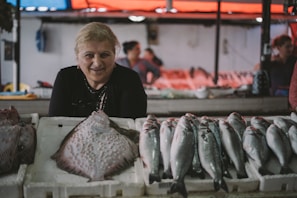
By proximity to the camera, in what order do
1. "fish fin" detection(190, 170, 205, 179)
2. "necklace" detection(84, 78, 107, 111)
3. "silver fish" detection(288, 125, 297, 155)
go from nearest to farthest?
"fish fin" detection(190, 170, 205, 179) → "silver fish" detection(288, 125, 297, 155) → "necklace" detection(84, 78, 107, 111)

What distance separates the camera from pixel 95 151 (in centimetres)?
245

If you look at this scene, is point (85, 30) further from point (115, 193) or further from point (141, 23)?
point (141, 23)

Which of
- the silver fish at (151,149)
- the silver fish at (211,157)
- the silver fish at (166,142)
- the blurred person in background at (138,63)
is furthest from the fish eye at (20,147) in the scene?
the blurred person in background at (138,63)

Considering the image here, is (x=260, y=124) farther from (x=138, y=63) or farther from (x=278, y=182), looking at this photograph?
(x=138, y=63)

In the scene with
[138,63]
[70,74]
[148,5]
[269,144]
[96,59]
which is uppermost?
[148,5]

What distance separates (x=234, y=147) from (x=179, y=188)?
55cm

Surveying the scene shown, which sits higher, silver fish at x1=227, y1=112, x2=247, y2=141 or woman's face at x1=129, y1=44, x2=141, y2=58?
woman's face at x1=129, y1=44, x2=141, y2=58

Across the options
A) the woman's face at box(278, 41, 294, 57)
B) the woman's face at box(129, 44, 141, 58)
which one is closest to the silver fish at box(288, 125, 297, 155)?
the woman's face at box(278, 41, 294, 57)

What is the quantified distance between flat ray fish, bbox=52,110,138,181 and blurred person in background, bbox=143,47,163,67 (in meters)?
9.67

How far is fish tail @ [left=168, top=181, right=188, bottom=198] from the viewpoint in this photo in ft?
7.29

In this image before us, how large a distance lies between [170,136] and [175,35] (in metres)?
11.2

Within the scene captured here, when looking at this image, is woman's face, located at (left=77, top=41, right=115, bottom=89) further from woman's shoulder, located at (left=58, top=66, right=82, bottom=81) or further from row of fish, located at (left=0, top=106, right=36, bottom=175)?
row of fish, located at (left=0, top=106, right=36, bottom=175)

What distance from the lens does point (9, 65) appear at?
1262 cm

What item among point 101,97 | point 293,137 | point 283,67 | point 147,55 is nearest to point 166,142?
point 293,137
